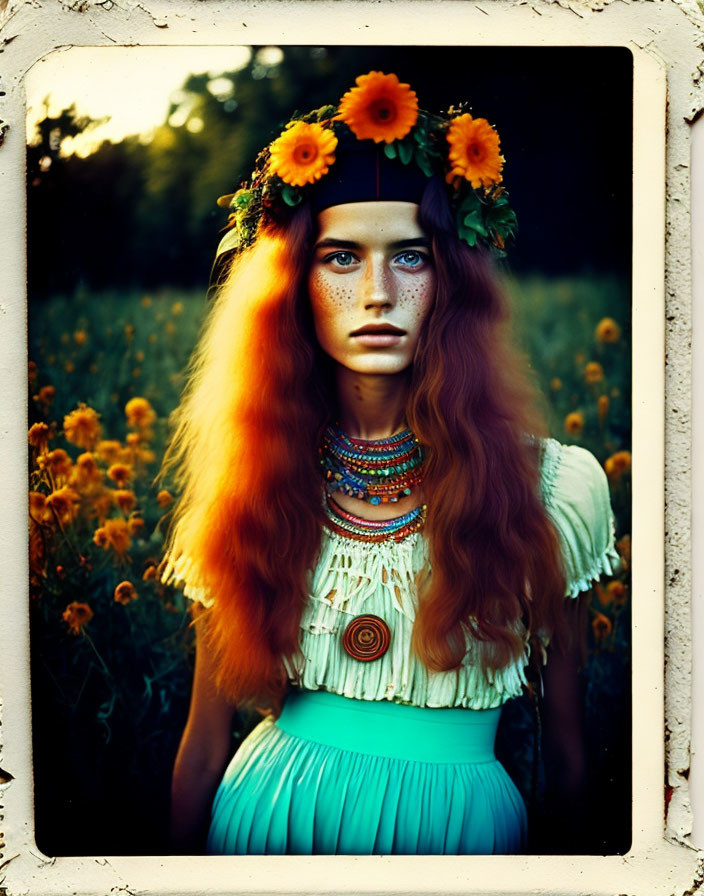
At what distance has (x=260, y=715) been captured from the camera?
1881 mm

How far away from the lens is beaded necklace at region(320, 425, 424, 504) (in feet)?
6.05

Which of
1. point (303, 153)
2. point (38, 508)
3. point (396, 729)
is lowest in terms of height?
point (396, 729)

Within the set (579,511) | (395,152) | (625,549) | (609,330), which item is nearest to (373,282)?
(395,152)

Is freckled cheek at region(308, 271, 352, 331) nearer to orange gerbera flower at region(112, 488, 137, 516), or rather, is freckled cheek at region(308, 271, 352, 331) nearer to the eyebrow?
the eyebrow

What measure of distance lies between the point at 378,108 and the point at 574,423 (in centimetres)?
65

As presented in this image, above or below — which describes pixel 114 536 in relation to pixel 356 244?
below

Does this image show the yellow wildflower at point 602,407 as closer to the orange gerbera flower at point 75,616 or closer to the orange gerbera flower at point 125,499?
the orange gerbera flower at point 125,499

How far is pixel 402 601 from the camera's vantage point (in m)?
1.82

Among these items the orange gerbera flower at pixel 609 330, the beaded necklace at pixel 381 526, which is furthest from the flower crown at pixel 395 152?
the beaded necklace at pixel 381 526

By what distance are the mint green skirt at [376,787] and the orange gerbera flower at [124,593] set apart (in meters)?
0.35

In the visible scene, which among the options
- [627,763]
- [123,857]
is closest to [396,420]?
[627,763]

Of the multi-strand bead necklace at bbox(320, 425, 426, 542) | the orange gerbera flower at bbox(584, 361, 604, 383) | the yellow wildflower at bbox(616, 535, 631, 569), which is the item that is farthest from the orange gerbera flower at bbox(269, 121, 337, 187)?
the yellow wildflower at bbox(616, 535, 631, 569)

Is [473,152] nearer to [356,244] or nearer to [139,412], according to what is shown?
[356,244]

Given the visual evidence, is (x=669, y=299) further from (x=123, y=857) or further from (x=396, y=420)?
(x=123, y=857)
